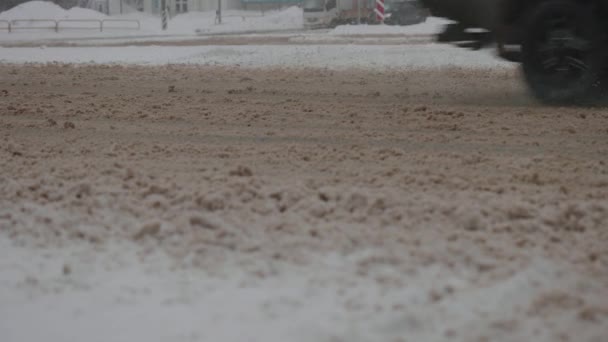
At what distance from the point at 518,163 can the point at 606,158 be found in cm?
68

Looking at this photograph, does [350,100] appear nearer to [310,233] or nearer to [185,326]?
[310,233]

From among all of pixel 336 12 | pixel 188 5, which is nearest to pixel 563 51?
pixel 336 12

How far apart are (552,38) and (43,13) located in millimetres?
38138

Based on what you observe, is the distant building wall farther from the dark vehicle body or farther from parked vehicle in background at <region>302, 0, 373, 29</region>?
the dark vehicle body

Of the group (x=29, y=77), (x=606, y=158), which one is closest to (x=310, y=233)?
(x=606, y=158)

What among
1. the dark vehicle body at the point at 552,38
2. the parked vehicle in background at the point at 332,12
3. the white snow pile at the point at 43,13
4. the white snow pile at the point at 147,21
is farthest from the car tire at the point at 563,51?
the white snow pile at the point at 43,13

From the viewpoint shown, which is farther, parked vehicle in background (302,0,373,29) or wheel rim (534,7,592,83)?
parked vehicle in background (302,0,373,29)

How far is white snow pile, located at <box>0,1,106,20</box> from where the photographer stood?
3903cm

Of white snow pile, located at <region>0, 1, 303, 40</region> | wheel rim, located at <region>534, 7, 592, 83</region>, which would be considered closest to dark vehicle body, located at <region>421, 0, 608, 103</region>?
wheel rim, located at <region>534, 7, 592, 83</region>

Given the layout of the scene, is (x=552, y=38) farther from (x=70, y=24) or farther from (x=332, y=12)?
(x=70, y=24)

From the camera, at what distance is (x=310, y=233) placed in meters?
3.23

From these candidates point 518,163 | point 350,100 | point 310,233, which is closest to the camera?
point 310,233

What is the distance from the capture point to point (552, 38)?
689cm

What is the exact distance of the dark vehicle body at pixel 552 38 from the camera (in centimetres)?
679
